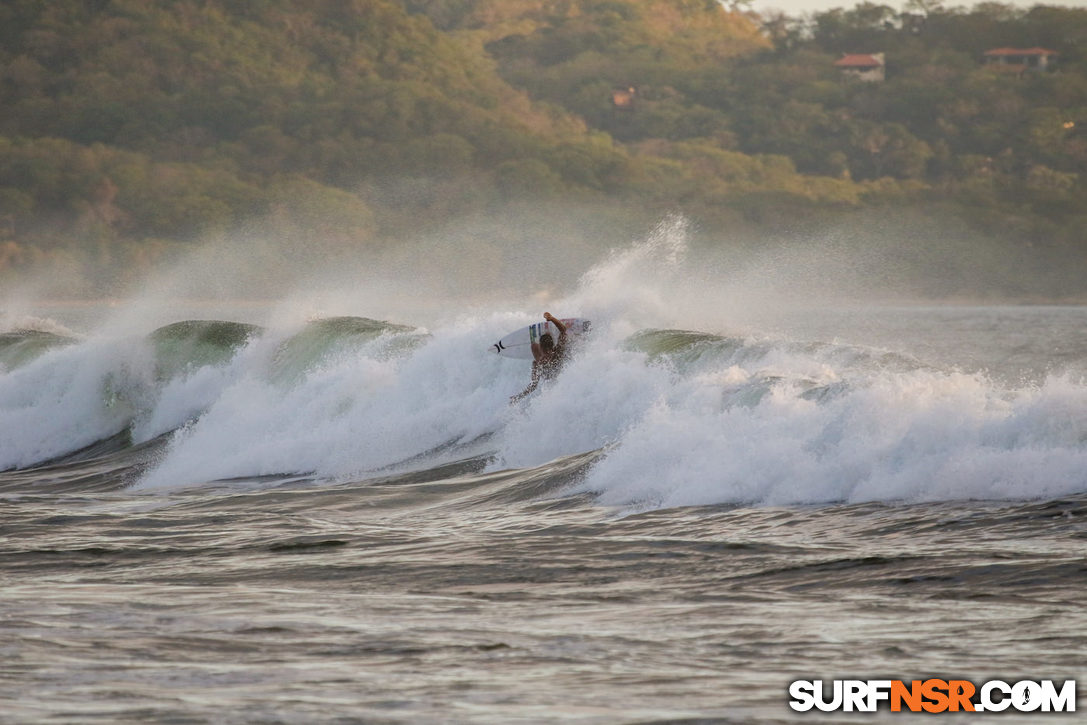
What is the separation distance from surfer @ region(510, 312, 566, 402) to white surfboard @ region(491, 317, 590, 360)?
0.11 metres

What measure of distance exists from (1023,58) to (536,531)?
7203 inches

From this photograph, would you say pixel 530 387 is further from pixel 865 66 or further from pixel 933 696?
pixel 865 66

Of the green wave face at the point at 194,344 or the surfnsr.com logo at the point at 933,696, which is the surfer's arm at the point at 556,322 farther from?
the surfnsr.com logo at the point at 933,696

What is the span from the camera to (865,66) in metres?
182

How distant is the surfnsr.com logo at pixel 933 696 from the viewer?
773 centimetres

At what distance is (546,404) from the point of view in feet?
67.9

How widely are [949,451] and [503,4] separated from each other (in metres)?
185

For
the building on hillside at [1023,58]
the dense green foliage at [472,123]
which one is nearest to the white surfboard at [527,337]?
the dense green foliage at [472,123]

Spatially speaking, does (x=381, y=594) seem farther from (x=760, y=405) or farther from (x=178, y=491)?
(x=178, y=491)

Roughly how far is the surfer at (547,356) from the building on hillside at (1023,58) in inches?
6672

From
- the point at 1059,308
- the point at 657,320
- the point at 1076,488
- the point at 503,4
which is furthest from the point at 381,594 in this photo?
the point at 503,4

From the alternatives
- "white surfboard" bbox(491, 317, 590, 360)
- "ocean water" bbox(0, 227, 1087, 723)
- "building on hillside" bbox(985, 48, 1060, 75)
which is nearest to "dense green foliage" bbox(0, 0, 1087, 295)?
"building on hillside" bbox(985, 48, 1060, 75)

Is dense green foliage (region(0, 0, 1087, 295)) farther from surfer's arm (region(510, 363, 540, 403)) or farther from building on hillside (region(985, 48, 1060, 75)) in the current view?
surfer's arm (region(510, 363, 540, 403))

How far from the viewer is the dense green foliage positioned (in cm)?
12556
